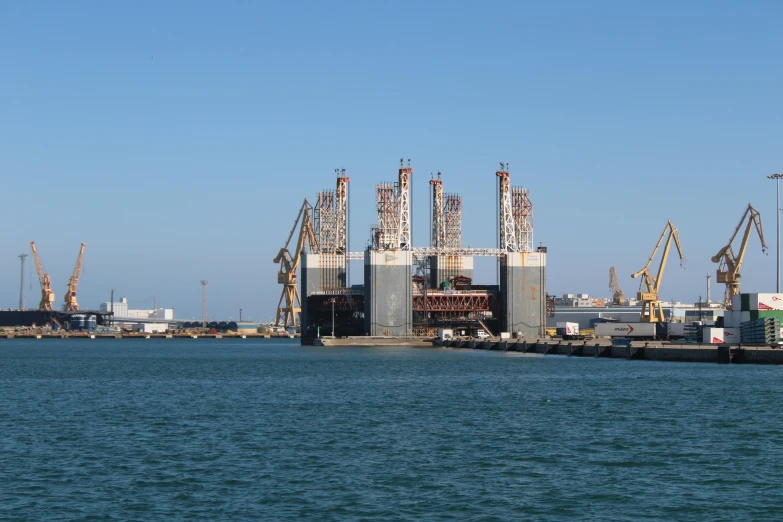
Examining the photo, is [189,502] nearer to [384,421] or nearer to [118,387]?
[384,421]

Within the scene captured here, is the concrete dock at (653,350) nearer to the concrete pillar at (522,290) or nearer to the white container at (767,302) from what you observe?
the white container at (767,302)

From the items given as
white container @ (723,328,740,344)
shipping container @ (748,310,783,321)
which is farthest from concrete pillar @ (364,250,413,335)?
shipping container @ (748,310,783,321)

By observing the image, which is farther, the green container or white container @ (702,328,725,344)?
white container @ (702,328,725,344)

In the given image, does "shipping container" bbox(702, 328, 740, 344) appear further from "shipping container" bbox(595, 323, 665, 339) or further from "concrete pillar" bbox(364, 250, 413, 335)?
"concrete pillar" bbox(364, 250, 413, 335)

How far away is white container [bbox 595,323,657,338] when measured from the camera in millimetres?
134750

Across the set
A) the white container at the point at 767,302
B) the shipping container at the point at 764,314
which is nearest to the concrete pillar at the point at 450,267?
the shipping container at the point at 764,314

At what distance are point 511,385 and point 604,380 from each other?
7858 millimetres

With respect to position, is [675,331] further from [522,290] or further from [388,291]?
[388,291]

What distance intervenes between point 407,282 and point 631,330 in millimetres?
32601

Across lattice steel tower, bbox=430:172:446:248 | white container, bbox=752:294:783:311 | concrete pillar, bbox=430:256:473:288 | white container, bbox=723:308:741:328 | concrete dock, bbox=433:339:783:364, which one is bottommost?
concrete dock, bbox=433:339:783:364

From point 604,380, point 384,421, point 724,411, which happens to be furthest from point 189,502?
point 604,380

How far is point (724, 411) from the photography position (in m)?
46.4

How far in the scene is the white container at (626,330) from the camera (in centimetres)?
13475

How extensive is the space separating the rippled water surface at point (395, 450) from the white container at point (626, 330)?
225 feet
